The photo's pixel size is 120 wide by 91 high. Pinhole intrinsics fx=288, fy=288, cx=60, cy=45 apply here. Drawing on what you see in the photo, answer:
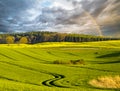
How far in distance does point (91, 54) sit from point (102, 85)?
75.4 metres

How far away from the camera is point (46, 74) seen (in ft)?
171

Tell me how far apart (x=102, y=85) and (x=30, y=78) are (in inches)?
466

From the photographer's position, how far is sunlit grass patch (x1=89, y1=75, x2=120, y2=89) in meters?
45.5

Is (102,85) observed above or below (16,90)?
below

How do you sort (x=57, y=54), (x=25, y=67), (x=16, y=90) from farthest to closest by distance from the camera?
(x=57, y=54), (x=25, y=67), (x=16, y=90)

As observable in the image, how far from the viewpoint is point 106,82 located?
153ft

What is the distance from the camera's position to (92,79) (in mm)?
46812

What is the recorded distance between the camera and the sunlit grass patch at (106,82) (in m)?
45.5

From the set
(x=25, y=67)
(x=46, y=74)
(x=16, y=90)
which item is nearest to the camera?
(x=16, y=90)

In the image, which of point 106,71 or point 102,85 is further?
point 106,71

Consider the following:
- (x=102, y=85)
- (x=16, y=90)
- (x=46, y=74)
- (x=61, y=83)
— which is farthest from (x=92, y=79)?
(x=16, y=90)

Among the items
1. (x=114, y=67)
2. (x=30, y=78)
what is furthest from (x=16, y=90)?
(x=114, y=67)

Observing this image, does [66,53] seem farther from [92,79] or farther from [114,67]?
[92,79]

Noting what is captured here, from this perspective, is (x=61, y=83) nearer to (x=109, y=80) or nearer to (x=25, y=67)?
(x=109, y=80)
